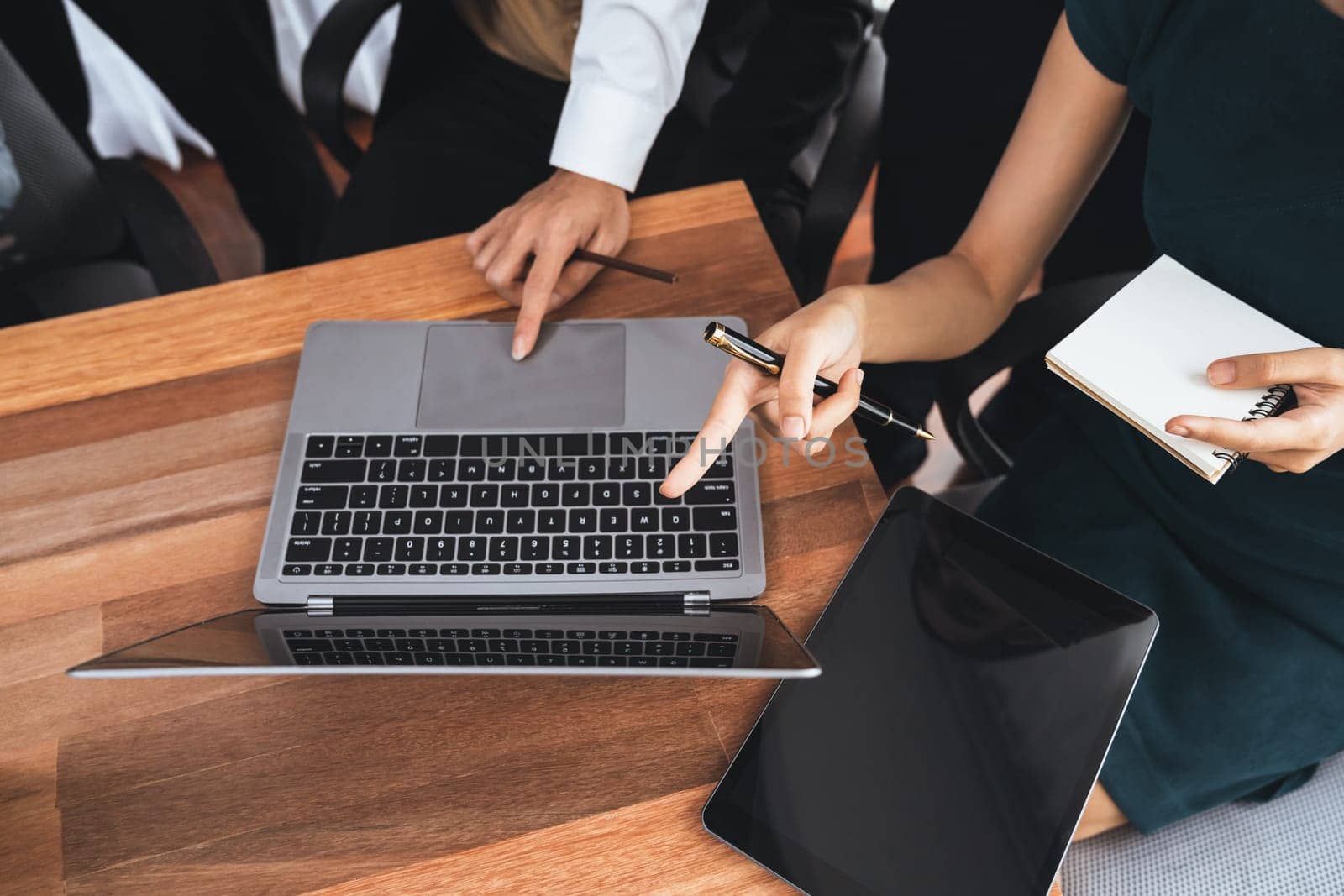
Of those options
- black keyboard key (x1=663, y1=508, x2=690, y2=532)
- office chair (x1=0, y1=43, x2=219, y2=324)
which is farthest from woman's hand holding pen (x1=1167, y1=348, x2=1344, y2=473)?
office chair (x1=0, y1=43, x2=219, y2=324)

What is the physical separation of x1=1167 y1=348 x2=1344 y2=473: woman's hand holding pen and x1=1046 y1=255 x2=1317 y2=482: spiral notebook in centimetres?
1

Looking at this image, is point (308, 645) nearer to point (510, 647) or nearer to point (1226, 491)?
point (510, 647)

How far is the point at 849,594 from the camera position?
0.68m

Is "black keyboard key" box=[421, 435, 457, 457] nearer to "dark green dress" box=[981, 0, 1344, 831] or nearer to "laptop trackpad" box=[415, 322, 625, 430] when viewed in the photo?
"laptop trackpad" box=[415, 322, 625, 430]

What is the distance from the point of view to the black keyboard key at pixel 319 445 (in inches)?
28.6

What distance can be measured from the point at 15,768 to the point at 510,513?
1.29ft

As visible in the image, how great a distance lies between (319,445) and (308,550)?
0.10 meters

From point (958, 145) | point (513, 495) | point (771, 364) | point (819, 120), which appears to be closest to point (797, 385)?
point (771, 364)

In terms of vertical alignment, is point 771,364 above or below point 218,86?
above

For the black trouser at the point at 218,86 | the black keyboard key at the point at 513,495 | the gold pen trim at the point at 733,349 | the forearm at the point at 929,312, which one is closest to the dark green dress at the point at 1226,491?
the forearm at the point at 929,312

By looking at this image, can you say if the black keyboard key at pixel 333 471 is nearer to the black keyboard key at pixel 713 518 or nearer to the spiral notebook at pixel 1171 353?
the black keyboard key at pixel 713 518

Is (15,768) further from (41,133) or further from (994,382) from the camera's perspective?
(994,382)

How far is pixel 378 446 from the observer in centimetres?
73

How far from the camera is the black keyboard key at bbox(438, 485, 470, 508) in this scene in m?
0.71
